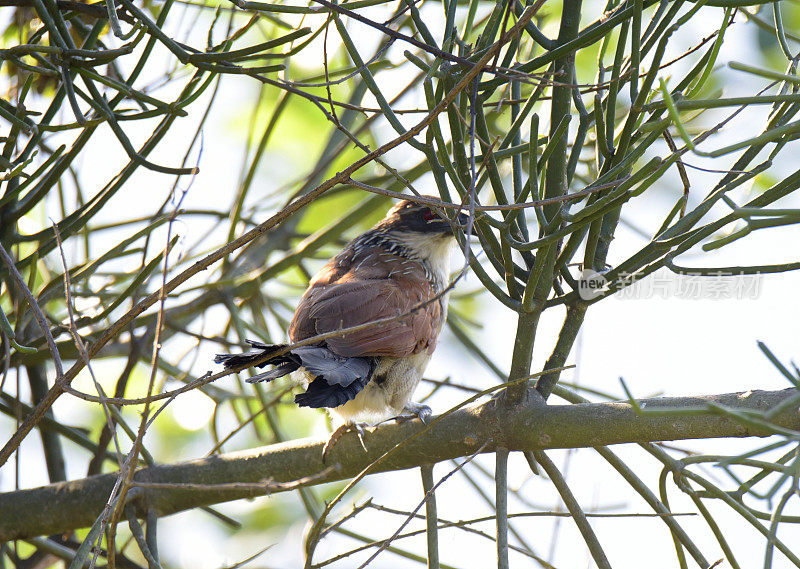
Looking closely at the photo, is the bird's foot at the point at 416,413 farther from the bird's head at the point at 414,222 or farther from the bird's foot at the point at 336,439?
the bird's head at the point at 414,222

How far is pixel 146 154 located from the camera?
111 inches

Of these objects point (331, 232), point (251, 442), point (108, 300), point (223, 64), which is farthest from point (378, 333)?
point (251, 442)

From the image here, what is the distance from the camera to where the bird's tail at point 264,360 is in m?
2.40

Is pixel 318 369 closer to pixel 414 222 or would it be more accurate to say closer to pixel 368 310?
pixel 368 310

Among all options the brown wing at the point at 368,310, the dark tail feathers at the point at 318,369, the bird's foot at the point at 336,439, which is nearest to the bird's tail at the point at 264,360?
the dark tail feathers at the point at 318,369

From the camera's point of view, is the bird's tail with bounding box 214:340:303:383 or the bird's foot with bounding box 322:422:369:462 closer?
the bird's tail with bounding box 214:340:303:383

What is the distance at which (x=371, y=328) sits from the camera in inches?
137

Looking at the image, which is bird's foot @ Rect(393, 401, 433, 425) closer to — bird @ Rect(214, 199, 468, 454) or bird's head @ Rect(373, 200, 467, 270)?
bird @ Rect(214, 199, 468, 454)

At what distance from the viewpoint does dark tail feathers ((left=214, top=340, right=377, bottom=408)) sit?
2.51 m

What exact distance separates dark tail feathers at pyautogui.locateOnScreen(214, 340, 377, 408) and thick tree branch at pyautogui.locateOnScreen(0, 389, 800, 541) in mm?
200

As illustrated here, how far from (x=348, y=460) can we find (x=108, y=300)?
1356 mm

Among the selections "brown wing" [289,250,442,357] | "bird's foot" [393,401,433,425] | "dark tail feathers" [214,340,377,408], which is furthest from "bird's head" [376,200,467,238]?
"dark tail feathers" [214,340,377,408]

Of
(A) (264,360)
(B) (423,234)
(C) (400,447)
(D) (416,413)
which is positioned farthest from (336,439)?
(B) (423,234)

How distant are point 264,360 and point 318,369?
0.72 metres
